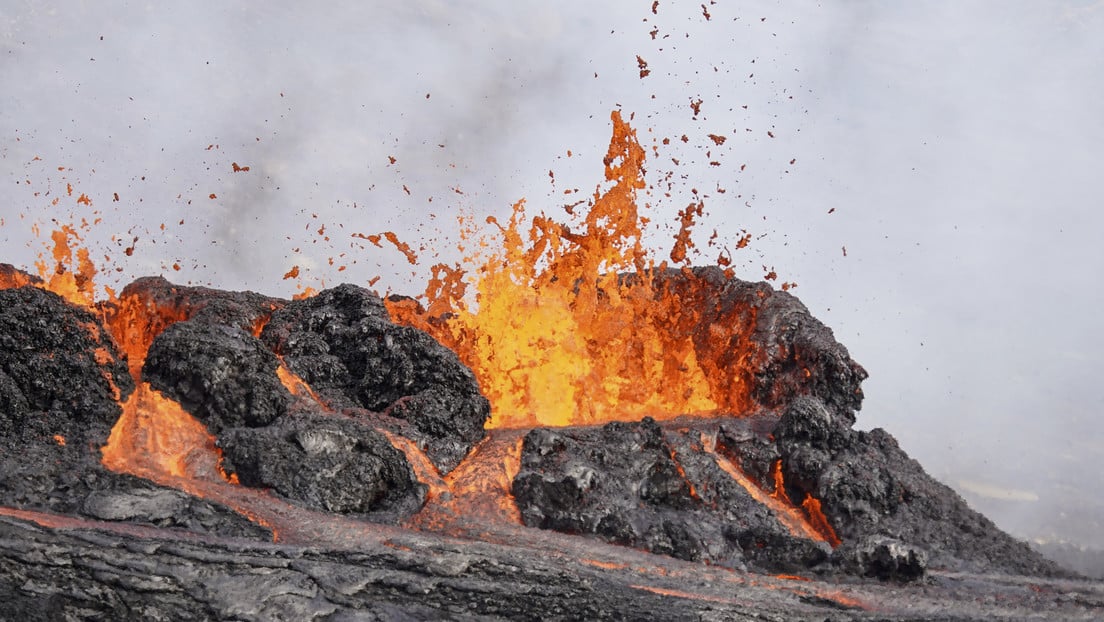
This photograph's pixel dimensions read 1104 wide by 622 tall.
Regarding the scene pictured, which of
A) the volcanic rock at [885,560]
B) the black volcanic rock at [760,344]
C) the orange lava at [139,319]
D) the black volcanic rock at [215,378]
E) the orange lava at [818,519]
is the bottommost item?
the volcanic rock at [885,560]

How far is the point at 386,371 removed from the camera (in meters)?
26.6

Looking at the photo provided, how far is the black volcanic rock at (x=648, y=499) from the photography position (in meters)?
→ 22.3

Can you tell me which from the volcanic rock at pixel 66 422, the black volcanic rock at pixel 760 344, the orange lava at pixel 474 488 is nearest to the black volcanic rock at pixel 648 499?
the orange lava at pixel 474 488

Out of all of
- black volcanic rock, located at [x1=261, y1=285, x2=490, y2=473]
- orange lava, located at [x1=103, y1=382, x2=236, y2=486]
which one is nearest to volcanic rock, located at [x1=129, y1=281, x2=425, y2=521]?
orange lava, located at [x1=103, y1=382, x2=236, y2=486]

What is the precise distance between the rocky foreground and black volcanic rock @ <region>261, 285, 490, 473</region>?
7 cm

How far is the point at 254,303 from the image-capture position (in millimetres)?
29375

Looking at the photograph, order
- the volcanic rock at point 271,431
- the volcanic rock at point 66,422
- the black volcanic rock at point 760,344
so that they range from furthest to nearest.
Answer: the black volcanic rock at point 760,344, the volcanic rock at point 271,431, the volcanic rock at point 66,422

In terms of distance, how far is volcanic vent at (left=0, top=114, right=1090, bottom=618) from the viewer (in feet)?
52.9

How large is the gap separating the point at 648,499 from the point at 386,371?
8440 millimetres

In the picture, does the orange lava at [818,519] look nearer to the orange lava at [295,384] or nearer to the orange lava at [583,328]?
the orange lava at [583,328]

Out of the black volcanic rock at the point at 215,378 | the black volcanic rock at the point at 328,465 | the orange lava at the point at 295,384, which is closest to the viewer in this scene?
the black volcanic rock at the point at 328,465

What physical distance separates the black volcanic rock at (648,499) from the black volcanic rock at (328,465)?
10.0ft

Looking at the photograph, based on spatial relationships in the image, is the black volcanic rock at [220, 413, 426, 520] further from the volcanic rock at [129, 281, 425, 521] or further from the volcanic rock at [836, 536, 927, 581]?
the volcanic rock at [836, 536, 927, 581]

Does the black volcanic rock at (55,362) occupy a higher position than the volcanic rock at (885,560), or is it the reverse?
the black volcanic rock at (55,362)
